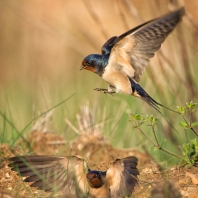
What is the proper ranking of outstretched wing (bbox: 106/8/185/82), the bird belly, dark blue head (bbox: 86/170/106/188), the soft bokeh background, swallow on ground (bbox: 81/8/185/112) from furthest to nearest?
the soft bokeh background
the bird belly
swallow on ground (bbox: 81/8/185/112)
outstretched wing (bbox: 106/8/185/82)
dark blue head (bbox: 86/170/106/188)

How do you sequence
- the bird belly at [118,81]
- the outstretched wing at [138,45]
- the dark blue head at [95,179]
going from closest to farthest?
the dark blue head at [95,179] < the outstretched wing at [138,45] < the bird belly at [118,81]

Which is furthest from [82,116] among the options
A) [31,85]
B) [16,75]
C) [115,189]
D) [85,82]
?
[16,75]

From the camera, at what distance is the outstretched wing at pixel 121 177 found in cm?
401

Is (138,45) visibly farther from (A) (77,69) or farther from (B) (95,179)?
(A) (77,69)

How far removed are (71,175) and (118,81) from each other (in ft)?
2.86

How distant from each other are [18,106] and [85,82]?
1263 millimetres

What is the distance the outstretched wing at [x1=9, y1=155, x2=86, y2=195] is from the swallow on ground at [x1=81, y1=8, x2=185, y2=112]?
81 centimetres

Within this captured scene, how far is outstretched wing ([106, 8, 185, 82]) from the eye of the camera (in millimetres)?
4402

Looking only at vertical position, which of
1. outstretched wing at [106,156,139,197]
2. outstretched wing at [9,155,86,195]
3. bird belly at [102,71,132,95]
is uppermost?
bird belly at [102,71,132,95]

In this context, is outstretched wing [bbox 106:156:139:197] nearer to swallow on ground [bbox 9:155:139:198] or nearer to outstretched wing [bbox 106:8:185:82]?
swallow on ground [bbox 9:155:139:198]

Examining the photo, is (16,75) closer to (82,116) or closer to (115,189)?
(82,116)

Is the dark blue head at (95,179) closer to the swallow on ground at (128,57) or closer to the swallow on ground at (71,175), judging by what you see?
the swallow on ground at (71,175)

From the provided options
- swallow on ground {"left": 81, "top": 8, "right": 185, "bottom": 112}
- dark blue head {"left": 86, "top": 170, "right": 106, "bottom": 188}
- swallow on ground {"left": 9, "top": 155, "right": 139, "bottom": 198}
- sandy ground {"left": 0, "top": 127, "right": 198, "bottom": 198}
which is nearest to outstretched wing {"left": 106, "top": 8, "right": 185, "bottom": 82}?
swallow on ground {"left": 81, "top": 8, "right": 185, "bottom": 112}

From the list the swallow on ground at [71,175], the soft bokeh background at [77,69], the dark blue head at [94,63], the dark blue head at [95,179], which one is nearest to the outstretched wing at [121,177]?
the swallow on ground at [71,175]
